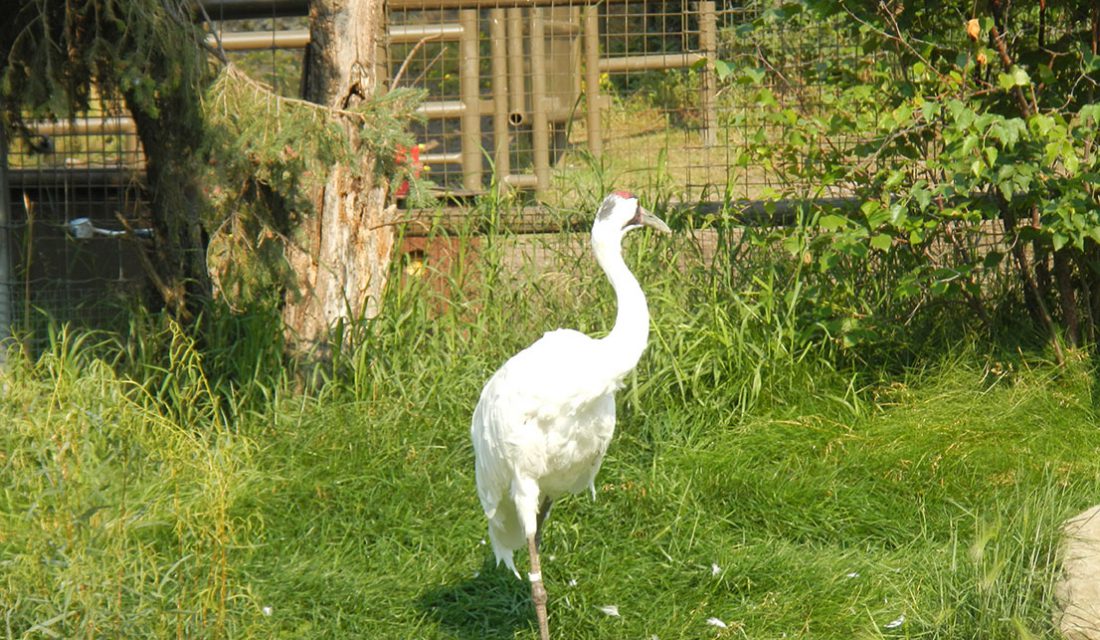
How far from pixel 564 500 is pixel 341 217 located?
183 cm

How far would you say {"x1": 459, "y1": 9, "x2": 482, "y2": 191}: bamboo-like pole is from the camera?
24.1 ft

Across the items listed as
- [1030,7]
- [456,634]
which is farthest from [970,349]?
[456,634]

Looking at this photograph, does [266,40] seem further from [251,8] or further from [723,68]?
[723,68]

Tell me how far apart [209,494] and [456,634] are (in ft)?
3.54

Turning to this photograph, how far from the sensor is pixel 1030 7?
6500 millimetres

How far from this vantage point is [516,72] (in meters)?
7.39

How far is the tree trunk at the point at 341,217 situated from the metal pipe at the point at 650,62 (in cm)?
141

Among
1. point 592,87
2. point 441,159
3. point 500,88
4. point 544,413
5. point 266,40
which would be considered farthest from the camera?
point 441,159

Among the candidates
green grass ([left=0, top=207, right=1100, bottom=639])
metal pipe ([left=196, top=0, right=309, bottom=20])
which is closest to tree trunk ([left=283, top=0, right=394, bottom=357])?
green grass ([left=0, top=207, right=1100, bottom=639])

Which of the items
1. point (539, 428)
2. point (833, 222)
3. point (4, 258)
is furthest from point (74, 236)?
point (833, 222)

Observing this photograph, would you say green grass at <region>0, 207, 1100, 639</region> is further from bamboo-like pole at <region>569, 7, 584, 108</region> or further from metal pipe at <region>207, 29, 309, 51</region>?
metal pipe at <region>207, 29, 309, 51</region>

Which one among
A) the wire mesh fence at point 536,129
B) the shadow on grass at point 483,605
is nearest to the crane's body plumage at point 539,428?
the shadow on grass at point 483,605

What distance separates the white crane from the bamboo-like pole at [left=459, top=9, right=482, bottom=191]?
8.52 feet

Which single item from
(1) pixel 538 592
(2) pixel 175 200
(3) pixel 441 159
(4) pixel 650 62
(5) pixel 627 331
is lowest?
(1) pixel 538 592
